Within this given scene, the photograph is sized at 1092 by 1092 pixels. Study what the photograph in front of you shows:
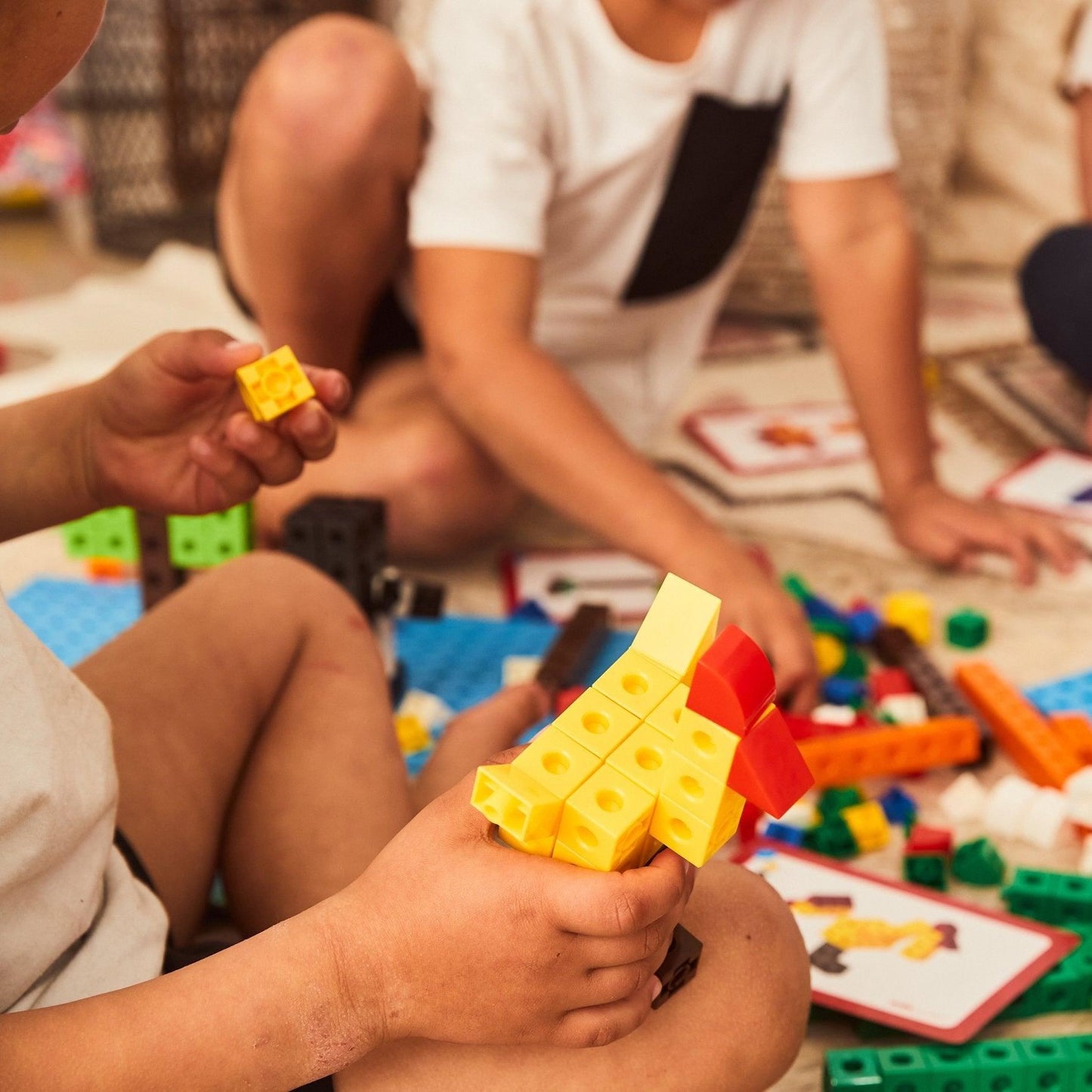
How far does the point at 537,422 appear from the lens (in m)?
1.05

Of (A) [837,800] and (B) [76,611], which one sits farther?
(B) [76,611]

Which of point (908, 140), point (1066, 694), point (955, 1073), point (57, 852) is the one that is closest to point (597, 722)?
point (57, 852)

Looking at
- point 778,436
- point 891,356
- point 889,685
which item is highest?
point 891,356

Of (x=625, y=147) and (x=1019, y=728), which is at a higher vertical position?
(x=625, y=147)

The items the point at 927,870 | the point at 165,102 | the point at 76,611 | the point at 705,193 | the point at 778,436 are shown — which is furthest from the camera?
the point at 165,102

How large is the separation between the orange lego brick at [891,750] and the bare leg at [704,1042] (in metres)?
0.30

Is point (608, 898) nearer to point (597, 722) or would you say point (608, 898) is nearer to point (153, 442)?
point (597, 722)

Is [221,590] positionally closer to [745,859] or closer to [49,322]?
[745,859]

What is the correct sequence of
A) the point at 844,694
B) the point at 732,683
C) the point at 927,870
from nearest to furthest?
the point at 732,683, the point at 927,870, the point at 844,694

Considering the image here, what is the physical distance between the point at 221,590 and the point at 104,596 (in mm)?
437

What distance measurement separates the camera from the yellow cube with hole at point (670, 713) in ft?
1.47

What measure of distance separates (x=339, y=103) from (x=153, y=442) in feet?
1.77

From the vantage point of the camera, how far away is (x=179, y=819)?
26.4 inches

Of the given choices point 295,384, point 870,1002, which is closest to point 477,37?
point 295,384
